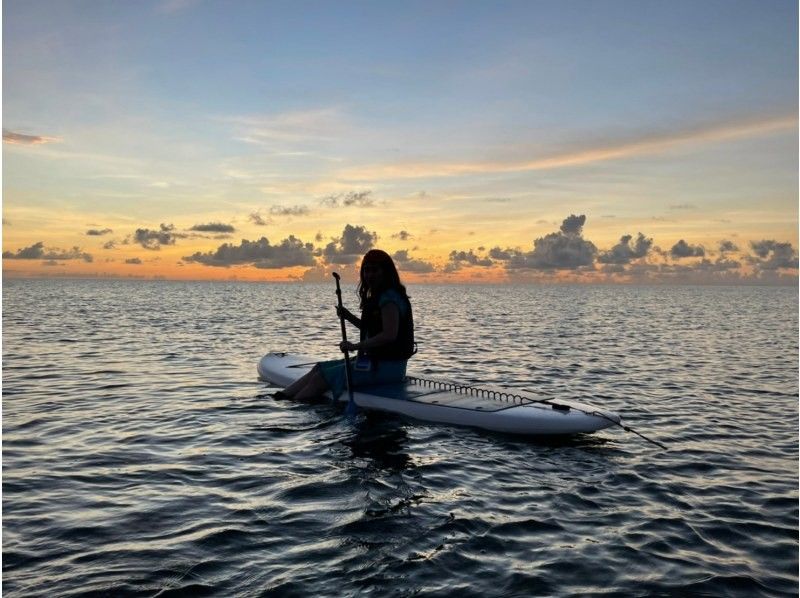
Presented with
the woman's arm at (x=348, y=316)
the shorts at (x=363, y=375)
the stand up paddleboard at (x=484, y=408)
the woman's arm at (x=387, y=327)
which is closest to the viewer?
the stand up paddleboard at (x=484, y=408)

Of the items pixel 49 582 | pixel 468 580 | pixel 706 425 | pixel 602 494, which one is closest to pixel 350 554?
pixel 468 580

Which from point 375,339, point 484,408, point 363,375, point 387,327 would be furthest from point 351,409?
point 484,408

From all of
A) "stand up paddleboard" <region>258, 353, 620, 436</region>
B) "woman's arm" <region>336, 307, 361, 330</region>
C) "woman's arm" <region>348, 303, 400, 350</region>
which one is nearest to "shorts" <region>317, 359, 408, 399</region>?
"stand up paddleboard" <region>258, 353, 620, 436</region>

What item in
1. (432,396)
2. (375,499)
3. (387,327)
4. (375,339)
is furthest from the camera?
(432,396)

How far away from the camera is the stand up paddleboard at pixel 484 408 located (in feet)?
A: 31.6

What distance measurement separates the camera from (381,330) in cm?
1082

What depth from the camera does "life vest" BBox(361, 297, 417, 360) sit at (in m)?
10.8

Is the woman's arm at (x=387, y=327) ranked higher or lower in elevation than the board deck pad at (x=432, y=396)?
higher

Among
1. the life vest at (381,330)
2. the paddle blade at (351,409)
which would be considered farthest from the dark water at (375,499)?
the life vest at (381,330)

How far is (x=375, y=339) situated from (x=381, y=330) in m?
0.31

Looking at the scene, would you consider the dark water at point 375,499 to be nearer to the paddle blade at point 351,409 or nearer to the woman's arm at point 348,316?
the paddle blade at point 351,409

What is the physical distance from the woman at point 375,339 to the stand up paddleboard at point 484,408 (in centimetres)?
33

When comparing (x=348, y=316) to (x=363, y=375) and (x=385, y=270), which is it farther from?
(x=385, y=270)

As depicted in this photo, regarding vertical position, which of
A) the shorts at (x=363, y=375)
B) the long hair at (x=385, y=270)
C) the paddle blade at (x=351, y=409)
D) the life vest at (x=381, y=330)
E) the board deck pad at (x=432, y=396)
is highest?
the long hair at (x=385, y=270)
